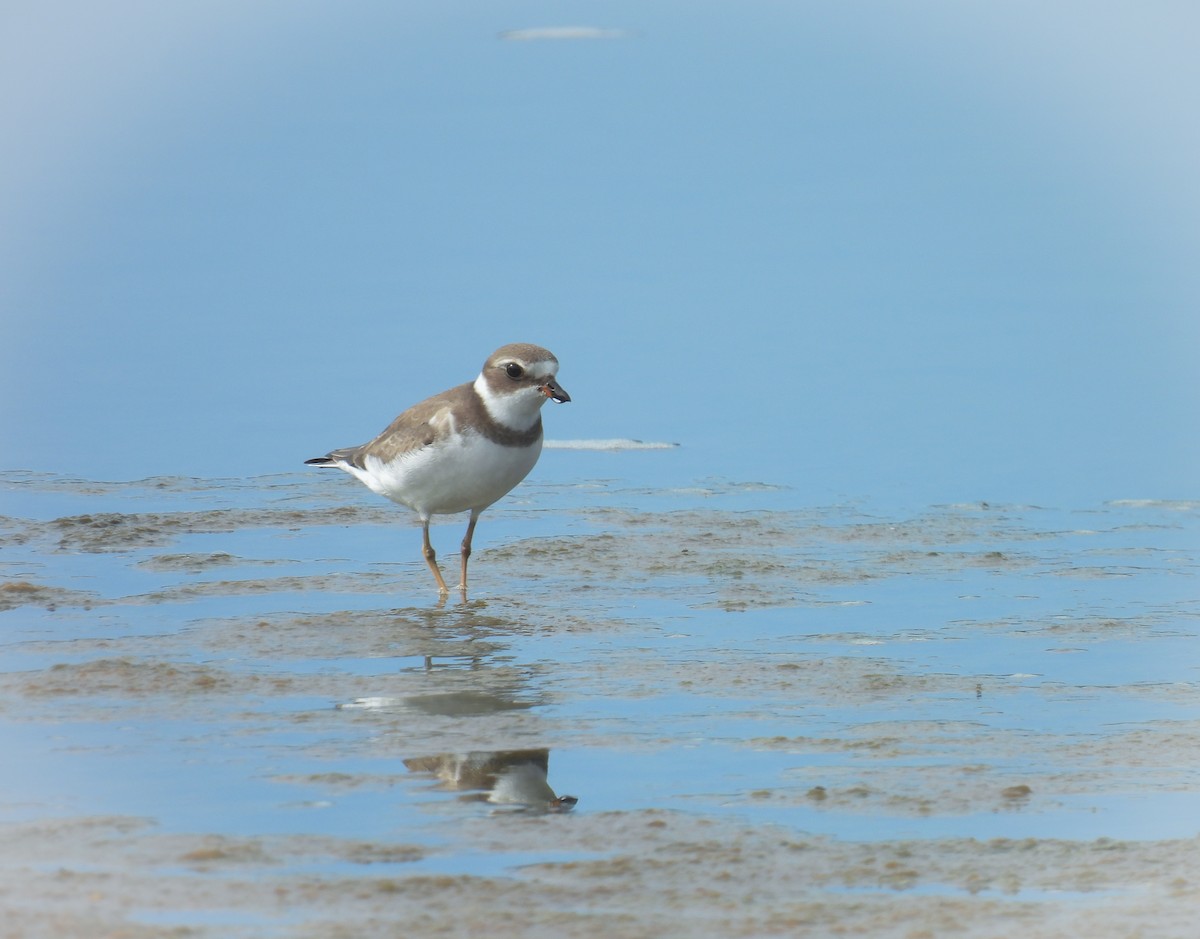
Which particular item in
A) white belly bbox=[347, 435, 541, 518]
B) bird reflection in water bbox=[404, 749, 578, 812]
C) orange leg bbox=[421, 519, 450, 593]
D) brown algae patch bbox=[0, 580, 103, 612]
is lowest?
bird reflection in water bbox=[404, 749, 578, 812]

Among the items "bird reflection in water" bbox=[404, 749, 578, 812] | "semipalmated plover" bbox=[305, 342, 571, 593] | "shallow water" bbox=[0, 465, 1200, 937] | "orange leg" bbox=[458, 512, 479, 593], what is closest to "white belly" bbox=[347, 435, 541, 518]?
"semipalmated plover" bbox=[305, 342, 571, 593]

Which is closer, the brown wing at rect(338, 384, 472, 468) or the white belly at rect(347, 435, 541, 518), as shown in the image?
the white belly at rect(347, 435, 541, 518)

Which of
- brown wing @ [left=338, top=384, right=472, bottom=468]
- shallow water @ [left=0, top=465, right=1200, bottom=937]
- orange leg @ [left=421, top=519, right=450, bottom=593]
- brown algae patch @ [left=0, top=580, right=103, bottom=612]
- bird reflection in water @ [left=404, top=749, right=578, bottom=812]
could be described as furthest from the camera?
brown wing @ [left=338, top=384, right=472, bottom=468]

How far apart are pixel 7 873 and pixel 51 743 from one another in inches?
49.3

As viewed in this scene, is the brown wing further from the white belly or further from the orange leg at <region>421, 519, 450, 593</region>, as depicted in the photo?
the orange leg at <region>421, 519, 450, 593</region>

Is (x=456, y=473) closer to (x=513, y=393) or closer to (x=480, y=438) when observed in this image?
(x=480, y=438)

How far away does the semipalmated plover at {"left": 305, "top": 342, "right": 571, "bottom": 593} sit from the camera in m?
8.47

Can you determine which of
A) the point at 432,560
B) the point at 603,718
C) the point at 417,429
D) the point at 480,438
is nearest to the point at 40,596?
the point at 432,560

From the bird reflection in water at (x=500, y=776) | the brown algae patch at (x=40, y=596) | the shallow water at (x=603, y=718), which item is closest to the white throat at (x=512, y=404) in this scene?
the shallow water at (x=603, y=718)

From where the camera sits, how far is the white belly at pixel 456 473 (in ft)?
27.7

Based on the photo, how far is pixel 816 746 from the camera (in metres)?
5.88

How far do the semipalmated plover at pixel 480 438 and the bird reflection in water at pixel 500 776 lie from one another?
109 inches

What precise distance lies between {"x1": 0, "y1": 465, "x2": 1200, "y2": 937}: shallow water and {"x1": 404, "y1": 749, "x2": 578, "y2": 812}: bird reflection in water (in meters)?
0.02

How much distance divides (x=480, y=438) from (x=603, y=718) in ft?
8.32
